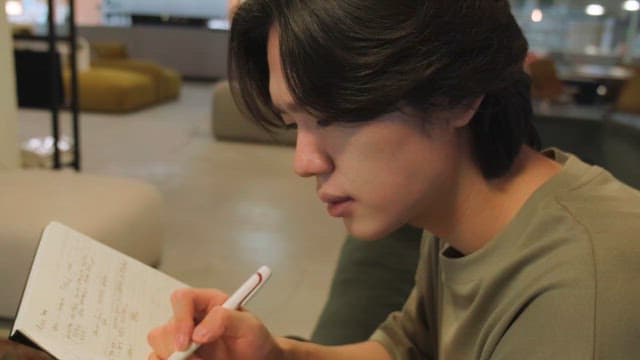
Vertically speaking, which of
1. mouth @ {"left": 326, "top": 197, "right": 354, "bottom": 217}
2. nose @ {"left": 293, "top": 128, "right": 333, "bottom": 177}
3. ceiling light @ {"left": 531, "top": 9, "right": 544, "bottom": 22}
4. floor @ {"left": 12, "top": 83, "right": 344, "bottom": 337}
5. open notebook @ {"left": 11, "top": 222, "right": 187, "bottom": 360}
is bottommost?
floor @ {"left": 12, "top": 83, "right": 344, "bottom": 337}

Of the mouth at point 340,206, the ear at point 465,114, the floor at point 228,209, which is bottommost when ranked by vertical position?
the floor at point 228,209

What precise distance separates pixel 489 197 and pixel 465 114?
105 mm

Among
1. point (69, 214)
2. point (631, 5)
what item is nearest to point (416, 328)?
point (69, 214)

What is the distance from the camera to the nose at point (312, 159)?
0.70 m

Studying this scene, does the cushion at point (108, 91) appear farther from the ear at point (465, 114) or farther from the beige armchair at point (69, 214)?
the ear at point (465, 114)

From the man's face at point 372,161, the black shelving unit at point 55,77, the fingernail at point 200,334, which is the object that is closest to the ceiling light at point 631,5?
the black shelving unit at point 55,77

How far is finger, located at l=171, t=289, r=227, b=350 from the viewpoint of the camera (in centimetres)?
73

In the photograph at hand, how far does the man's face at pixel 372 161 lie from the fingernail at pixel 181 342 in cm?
21

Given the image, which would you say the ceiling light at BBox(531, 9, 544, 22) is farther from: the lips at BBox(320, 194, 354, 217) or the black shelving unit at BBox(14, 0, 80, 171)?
the lips at BBox(320, 194, 354, 217)

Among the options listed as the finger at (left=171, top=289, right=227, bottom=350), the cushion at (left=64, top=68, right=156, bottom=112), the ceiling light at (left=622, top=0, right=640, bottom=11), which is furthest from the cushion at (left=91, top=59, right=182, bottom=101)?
the finger at (left=171, top=289, right=227, bottom=350)

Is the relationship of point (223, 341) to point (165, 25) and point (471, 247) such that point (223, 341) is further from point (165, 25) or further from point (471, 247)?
point (165, 25)

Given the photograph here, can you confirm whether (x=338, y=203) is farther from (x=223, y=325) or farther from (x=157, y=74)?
(x=157, y=74)

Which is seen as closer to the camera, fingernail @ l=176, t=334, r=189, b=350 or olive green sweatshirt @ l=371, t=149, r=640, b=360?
olive green sweatshirt @ l=371, t=149, r=640, b=360

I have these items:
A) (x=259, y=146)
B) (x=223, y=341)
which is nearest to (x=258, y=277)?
(x=223, y=341)
